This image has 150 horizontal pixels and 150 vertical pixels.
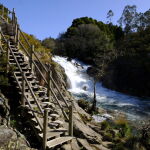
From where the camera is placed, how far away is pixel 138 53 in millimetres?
35750

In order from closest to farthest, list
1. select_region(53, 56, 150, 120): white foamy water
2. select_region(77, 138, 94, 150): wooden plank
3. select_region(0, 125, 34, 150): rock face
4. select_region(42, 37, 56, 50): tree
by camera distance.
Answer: select_region(0, 125, 34, 150): rock face, select_region(77, 138, 94, 150): wooden plank, select_region(53, 56, 150, 120): white foamy water, select_region(42, 37, 56, 50): tree

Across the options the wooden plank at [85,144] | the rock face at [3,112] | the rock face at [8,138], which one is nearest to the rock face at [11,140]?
the rock face at [8,138]

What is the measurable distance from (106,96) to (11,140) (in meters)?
21.9

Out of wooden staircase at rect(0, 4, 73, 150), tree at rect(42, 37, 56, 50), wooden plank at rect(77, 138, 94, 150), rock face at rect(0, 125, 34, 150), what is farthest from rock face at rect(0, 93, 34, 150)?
tree at rect(42, 37, 56, 50)

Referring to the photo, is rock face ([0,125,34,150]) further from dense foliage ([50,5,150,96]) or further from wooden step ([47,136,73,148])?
dense foliage ([50,5,150,96])

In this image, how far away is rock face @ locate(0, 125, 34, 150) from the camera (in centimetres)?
703

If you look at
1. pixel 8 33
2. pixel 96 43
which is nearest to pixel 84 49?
pixel 96 43

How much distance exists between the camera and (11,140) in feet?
24.8

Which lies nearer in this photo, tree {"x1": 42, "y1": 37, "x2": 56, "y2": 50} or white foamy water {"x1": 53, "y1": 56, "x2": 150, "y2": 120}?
white foamy water {"x1": 53, "y1": 56, "x2": 150, "y2": 120}

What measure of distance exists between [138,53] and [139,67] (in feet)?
9.70

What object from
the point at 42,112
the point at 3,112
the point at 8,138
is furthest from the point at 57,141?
the point at 3,112

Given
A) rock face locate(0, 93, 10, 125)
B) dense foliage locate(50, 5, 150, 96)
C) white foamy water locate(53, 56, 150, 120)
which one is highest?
dense foliage locate(50, 5, 150, 96)

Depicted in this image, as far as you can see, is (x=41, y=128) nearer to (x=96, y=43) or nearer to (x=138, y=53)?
(x=138, y=53)

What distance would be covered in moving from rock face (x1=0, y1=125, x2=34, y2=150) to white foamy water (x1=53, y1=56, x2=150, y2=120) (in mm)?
13376
